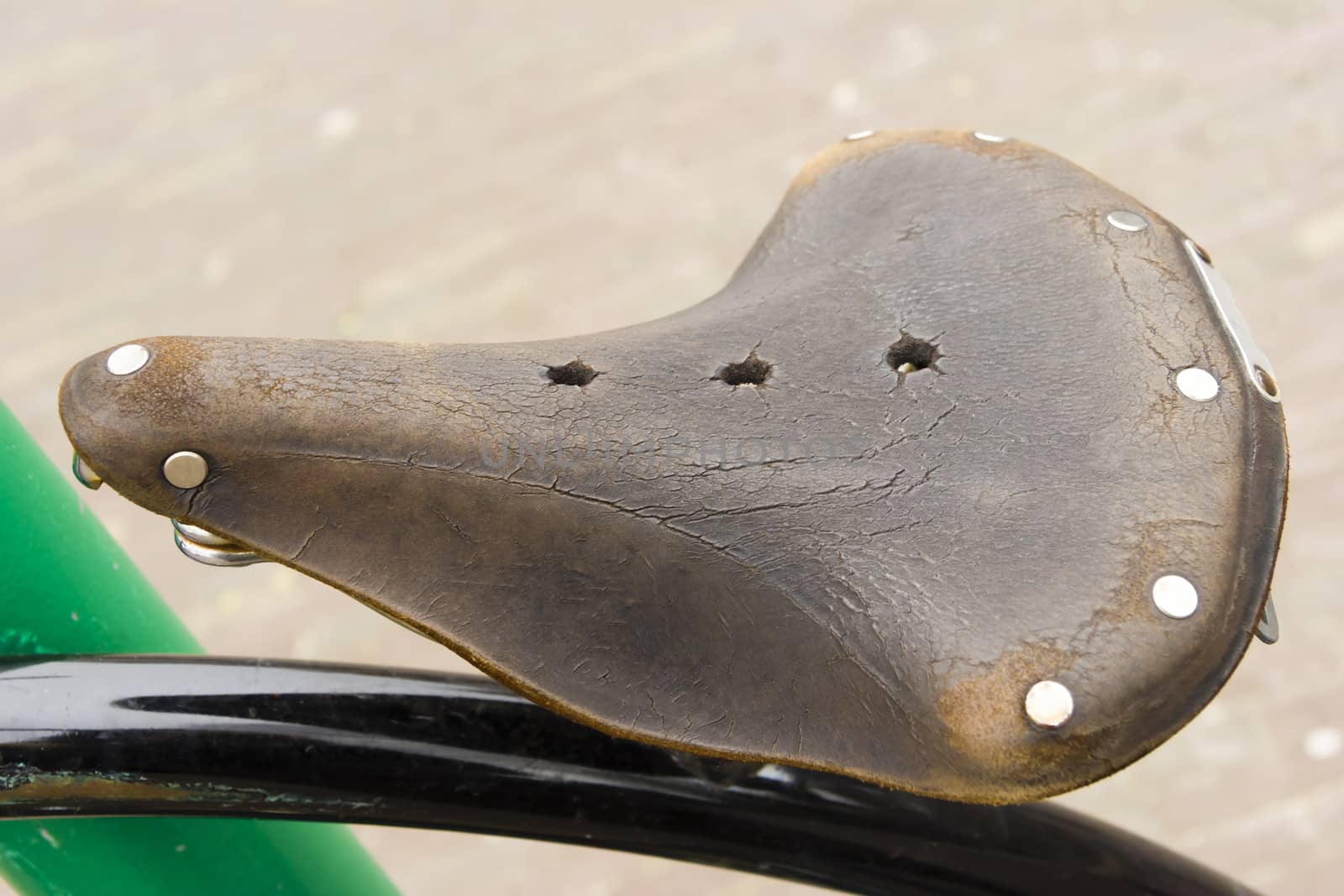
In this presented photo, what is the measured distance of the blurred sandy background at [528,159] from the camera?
2.10 meters

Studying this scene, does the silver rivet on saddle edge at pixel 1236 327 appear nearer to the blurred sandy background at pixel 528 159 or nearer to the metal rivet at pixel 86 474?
the metal rivet at pixel 86 474

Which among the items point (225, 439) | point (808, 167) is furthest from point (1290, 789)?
point (225, 439)

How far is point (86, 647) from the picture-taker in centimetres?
78

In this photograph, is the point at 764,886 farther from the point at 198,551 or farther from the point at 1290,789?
the point at 198,551

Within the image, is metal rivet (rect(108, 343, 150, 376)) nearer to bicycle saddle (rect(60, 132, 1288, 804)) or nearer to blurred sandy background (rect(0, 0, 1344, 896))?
bicycle saddle (rect(60, 132, 1288, 804))

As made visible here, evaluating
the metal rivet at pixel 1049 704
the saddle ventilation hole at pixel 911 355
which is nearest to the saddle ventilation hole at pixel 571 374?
the saddle ventilation hole at pixel 911 355

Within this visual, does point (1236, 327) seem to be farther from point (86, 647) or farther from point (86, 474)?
point (86, 647)

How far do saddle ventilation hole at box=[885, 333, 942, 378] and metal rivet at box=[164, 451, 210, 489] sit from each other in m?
0.35

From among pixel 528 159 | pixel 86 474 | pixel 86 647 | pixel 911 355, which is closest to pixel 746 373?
pixel 911 355

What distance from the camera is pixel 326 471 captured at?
23.8 inches

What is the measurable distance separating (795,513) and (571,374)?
14cm

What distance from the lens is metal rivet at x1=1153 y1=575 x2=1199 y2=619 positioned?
1.83 ft

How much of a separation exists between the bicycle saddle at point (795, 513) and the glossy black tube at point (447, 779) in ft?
0.39

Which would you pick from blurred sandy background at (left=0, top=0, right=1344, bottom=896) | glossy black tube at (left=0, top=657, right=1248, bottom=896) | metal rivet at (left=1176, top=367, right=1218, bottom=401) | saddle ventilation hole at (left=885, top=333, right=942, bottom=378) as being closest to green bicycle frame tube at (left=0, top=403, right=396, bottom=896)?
glossy black tube at (left=0, top=657, right=1248, bottom=896)
